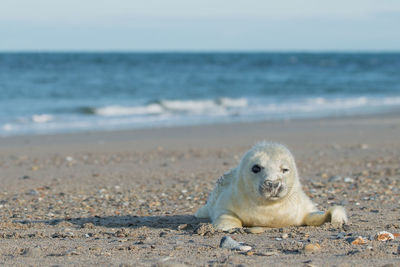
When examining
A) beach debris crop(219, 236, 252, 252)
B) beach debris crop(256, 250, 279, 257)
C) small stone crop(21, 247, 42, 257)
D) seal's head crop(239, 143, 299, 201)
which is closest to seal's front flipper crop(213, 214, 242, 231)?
seal's head crop(239, 143, 299, 201)

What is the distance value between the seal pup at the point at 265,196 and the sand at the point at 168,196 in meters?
0.12

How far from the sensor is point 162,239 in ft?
17.1

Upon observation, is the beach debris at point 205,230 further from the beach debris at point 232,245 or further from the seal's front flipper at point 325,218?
the seal's front flipper at point 325,218

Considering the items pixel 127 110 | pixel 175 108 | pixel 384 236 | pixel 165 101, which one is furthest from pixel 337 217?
pixel 165 101

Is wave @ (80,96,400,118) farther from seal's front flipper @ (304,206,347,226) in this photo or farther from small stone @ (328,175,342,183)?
seal's front flipper @ (304,206,347,226)

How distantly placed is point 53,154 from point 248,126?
639 cm

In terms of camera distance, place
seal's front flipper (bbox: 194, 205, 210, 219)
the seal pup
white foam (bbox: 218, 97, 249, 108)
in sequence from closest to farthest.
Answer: the seal pup < seal's front flipper (bbox: 194, 205, 210, 219) < white foam (bbox: 218, 97, 249, 108)

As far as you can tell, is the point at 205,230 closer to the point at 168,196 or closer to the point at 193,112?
the point at 168,196

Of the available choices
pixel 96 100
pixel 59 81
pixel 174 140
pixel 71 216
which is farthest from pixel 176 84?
pixel 71 216

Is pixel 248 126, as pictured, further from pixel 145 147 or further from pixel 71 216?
pixel 71 216

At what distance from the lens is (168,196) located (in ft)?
25.2

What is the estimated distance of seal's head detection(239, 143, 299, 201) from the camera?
5.02 m

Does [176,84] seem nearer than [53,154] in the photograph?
No

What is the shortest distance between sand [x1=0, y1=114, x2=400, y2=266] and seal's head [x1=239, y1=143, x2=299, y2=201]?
1.29 feet
